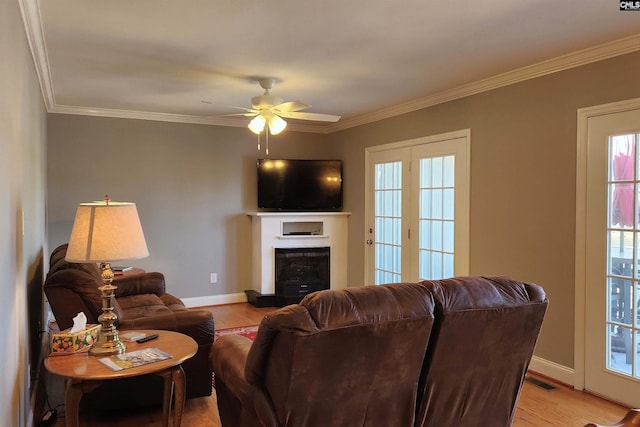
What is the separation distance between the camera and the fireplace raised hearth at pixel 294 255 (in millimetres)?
6020

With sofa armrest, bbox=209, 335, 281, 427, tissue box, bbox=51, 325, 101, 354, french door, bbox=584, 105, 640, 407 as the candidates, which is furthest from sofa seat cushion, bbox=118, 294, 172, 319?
french door, bbox=584, 105, 640, 407

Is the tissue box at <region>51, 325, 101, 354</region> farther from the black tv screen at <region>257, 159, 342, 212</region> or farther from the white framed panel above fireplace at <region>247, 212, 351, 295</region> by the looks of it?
the black tv screen at <region>257, 159, 342, 212</region>

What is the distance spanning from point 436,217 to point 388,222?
2.77 ft

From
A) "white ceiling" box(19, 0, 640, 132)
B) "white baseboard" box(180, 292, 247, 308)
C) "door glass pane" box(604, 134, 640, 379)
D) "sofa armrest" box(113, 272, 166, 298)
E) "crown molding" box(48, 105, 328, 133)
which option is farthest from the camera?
"white baseboard" box(180, 292, 247, 308)

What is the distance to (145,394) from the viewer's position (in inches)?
116

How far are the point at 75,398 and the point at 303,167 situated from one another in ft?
15.1

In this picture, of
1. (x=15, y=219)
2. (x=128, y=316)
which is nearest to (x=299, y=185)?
(x=128, y=316)

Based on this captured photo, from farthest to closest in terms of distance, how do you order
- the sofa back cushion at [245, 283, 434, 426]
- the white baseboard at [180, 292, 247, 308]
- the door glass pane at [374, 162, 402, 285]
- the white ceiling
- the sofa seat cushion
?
the white baseboard at [180, 292, 247, 308]
the door glass pane at [374, 162, 402, 285]
the sofa seat cushion
the white ceiling
the sofa back cushion at [245, 283, 434, 426]

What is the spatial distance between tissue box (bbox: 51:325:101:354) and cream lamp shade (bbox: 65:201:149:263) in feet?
1.36

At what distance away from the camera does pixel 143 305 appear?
3816mm

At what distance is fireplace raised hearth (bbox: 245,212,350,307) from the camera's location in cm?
602

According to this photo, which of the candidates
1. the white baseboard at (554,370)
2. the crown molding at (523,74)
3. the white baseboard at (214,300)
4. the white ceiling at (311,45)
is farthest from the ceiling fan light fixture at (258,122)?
the white baseboard at (554,370)

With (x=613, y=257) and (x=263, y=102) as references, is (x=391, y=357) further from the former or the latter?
(x=263, y=102)

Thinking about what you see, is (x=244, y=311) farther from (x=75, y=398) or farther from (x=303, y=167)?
(x=75, y=398)
